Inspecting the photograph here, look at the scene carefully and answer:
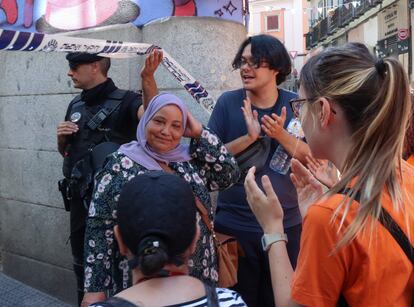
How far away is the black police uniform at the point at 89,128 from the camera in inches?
123

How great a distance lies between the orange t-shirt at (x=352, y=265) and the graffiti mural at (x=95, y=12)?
281cm

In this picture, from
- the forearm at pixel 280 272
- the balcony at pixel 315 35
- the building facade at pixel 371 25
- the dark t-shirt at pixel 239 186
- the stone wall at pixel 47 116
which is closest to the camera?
the forearm at pixel 280 272

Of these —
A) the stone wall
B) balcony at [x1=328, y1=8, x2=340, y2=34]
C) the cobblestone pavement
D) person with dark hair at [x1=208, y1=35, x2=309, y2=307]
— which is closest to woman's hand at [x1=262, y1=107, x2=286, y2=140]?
person with dark hair at [x1=208, y1=35, x2=309, y2=307]

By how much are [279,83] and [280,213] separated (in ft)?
5.56

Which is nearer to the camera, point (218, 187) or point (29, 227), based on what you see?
point (218, 187)

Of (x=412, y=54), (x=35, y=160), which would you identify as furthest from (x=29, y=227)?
(x=412, y=54)

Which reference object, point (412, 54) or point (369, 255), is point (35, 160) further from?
point (412, 54)

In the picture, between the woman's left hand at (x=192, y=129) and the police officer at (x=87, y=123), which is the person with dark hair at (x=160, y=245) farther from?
the police officer at (x=87, y=123)

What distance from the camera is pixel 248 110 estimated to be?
Answer: 2.94 meters

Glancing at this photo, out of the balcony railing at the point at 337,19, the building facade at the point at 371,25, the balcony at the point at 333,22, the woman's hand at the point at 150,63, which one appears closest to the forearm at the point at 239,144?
the woman's hand at the point at 150,63

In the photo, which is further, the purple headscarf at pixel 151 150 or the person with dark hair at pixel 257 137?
the person with dark hair at pixel 257 137

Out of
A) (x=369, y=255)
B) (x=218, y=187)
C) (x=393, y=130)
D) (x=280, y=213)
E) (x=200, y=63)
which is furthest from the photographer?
(x=200, y=63)

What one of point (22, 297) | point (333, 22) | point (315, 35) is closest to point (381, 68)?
point (22, 297)

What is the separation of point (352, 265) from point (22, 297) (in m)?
3.87
